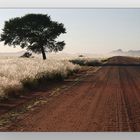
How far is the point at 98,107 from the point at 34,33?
255 centimetres

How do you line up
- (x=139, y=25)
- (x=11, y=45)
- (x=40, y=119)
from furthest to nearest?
(x=11, y=45) → (x=139, y=25) → (x=40, y=119)

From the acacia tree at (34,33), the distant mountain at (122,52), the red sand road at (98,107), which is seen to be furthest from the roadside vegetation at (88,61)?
the acacia tree at (34,33)

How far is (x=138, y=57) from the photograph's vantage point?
8.47 metres

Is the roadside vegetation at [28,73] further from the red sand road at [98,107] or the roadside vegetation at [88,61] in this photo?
the red sand road at [98,107]

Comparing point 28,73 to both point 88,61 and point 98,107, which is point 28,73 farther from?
point 98,107

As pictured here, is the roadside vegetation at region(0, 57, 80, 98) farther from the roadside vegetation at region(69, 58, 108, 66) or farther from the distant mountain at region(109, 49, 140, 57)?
the distant mountain at region(109, 49, 140, 57)

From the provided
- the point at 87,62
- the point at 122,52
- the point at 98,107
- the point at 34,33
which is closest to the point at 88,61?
the point at 87,62

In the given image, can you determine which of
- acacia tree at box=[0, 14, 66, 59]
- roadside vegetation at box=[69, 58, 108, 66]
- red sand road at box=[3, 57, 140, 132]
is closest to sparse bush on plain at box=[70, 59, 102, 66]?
roadside vegetation at box=[69, 58, 108, 66]

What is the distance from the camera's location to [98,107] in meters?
8.17

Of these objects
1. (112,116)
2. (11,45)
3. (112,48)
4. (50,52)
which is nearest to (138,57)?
(112,48)

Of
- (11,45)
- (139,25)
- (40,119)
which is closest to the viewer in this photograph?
(40,119)

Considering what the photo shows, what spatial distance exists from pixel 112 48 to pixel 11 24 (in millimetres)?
2297

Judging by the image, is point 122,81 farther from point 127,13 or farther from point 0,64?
point 0,64

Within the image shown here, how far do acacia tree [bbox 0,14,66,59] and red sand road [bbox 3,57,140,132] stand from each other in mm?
1221
